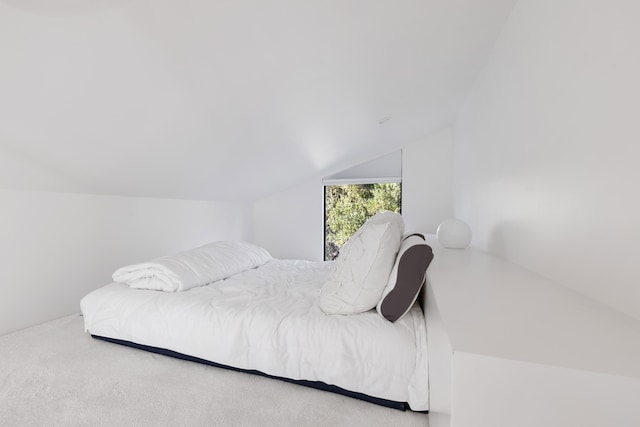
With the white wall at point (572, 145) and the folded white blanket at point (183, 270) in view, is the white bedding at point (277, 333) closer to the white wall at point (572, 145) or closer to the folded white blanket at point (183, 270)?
the folded white blanket at point (183, 270)

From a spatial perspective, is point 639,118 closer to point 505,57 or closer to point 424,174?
point 505,57

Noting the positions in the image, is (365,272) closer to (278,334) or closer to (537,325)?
(278,334)

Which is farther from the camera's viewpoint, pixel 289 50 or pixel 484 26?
pixel 484 26

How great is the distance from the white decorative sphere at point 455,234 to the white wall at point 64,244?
9.58 ft

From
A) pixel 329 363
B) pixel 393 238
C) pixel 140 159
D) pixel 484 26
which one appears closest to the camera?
pixel 329 363

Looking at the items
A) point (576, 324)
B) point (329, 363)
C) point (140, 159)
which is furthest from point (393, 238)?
point (140, 159)

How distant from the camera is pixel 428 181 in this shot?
415 centimetres

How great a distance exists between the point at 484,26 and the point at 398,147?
2501 mm

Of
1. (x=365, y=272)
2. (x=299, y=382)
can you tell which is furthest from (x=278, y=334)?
(x=365, y=272)

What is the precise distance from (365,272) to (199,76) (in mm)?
1440

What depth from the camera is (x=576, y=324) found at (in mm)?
707

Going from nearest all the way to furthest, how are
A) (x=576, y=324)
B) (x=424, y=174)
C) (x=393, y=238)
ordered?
(x=576, y=324), (x=393, y=238), (x=424, y=174)

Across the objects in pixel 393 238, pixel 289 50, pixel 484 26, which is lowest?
pixel 393 238

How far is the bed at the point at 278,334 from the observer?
124cm
